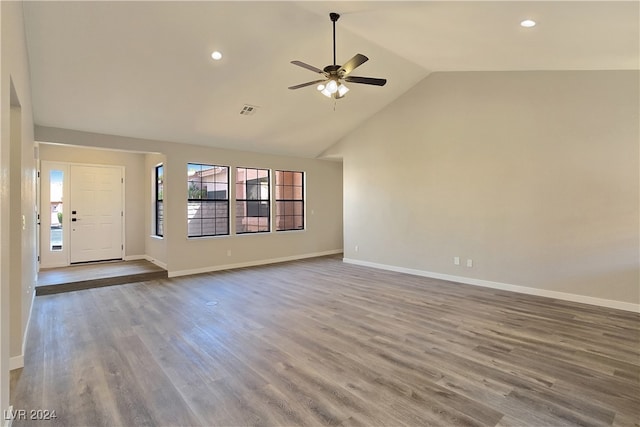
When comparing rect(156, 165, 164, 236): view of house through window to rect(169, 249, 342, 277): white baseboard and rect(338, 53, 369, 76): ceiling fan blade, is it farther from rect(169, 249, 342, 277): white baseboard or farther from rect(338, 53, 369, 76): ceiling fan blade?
rect(338, 53, 369, 76): ceiling fan blade

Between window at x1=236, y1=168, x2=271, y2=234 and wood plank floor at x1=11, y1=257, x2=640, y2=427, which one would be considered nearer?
wood plank floor at x1=11, y1=257, x2=640, y2=427

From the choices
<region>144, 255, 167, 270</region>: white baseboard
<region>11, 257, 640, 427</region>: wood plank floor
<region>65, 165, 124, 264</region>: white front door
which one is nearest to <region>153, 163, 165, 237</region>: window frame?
<region>144, 255, 167, 270</region>: white baseboard

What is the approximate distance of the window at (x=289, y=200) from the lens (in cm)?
803

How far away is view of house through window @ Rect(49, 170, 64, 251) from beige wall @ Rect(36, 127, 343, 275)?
1532 mm

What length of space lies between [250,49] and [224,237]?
3920 mm

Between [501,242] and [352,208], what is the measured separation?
10.6 ft

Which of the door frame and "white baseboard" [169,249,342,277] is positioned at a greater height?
the door frame

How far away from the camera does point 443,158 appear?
5.93m

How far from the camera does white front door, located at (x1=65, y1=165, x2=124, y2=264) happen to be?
270 inches

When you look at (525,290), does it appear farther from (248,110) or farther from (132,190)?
(132,190)

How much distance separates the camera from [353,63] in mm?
3361

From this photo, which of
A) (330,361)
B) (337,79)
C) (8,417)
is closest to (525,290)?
(330,361)

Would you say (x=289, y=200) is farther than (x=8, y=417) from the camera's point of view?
Yes

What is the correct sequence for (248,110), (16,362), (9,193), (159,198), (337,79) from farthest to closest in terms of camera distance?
(159,198)
(248,110)
(337,79)
(16,362)
(9,193)
